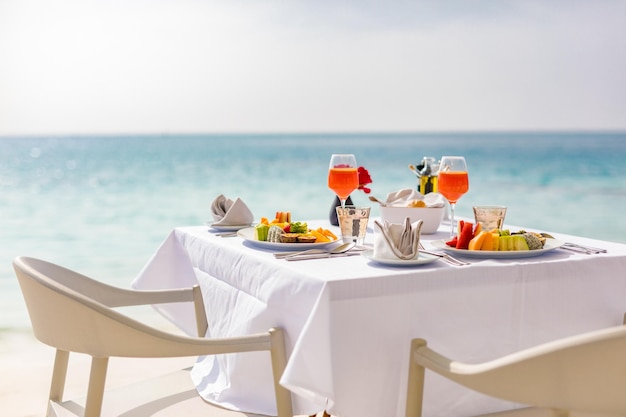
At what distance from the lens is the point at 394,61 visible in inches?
822

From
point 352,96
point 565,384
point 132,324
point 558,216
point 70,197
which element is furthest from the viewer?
point 352,96

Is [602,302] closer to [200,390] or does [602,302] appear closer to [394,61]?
[200,390]

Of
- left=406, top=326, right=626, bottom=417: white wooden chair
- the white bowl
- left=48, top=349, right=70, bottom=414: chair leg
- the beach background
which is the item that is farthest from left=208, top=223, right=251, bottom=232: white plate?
the beach background

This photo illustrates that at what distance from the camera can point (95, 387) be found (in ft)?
4.89

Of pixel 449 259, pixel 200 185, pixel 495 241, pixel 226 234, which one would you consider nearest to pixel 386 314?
pixel 449 259

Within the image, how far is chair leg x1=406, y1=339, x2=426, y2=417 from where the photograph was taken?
1.45 metres

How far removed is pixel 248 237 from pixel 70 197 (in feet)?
43.1

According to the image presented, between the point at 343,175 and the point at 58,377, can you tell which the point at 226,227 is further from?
the point at 58,377

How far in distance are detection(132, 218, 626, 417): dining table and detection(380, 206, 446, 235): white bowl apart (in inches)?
6.9

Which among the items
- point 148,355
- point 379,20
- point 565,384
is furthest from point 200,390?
point 379,20

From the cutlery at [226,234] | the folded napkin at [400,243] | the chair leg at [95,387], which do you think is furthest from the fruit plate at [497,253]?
the chair leg at [95,387]

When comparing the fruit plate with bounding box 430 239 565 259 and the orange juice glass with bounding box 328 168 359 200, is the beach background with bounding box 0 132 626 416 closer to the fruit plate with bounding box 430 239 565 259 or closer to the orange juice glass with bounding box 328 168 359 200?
the orange juice glass with bounding box 328 168 359 200

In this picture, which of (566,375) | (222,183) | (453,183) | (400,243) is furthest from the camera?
(222,183)

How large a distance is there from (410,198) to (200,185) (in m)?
14.5
